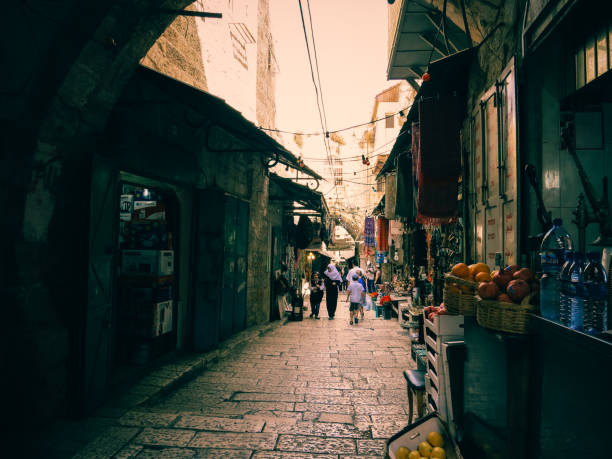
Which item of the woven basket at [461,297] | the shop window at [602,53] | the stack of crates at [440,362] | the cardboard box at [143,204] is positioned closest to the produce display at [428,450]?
the stack of crates at [440,362]

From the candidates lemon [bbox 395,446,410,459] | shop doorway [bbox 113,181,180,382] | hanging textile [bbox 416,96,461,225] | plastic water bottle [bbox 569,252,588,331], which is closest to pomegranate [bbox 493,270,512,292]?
plastic water bottle [bbox 569,252,588,331]

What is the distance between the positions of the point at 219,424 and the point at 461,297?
283cm

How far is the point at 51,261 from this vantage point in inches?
159

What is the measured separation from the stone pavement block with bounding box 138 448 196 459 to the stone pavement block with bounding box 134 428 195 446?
0.37 ft

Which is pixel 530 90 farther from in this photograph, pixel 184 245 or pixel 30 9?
pixel 184 245

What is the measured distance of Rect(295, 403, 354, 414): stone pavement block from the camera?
14.6 feet

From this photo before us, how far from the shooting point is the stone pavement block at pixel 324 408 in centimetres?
446

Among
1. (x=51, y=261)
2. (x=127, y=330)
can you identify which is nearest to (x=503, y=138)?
(x=51, y=261)

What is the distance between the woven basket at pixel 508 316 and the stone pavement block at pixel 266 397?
124 inches

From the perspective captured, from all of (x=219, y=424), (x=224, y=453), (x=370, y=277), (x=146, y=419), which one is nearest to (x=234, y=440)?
(x=224, y=453)

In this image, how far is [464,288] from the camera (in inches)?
118

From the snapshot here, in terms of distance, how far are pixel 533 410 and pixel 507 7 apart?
4.32 m

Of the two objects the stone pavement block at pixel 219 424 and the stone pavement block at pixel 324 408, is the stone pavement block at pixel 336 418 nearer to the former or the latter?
the stone pavement block at pixel 324 408

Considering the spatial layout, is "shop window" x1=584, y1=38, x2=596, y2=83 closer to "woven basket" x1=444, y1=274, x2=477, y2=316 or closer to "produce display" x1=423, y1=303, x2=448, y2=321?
"woven basket" x1=444, y1=274, x2=477, y2=316
